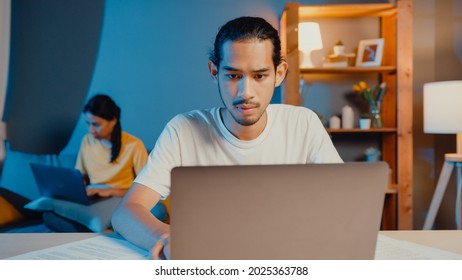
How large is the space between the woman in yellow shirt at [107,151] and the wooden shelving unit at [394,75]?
99cm

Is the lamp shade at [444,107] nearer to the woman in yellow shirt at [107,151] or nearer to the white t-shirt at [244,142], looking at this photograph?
the white t-shirt at [244,142]

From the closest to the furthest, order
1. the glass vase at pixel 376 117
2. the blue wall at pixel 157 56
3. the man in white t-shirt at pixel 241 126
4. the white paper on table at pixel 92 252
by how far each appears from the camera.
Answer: the white paper on table at pixel 92 252 → the man in white t-shirt at pixel 241 126 → the glass vase at pixel 376 117 → the blue wall at pixel 157 56

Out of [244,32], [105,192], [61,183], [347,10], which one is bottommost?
[105,192]

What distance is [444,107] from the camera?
223 cm

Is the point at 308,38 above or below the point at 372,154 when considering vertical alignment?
above

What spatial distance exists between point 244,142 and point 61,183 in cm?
114

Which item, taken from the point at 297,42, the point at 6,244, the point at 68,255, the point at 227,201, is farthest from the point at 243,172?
the point at 297,42

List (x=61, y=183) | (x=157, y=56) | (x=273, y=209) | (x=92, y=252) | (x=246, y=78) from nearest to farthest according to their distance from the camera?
(x=273, y=209)
(x=92, y=252)
(x=246, y=78)
(x=61, y=183)
(x=157, y=56)

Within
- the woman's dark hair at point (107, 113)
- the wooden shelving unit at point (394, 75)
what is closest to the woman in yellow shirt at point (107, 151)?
the woman's dark hair at point (107, 113)

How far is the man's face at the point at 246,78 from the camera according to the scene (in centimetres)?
101

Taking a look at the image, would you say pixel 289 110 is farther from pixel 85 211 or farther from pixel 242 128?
pixel 85 211

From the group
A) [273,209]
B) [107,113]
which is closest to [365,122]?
[107,113]

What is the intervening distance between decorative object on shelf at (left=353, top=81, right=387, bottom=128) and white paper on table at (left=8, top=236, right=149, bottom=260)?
2136mm

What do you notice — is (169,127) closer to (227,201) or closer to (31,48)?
(227,201)
